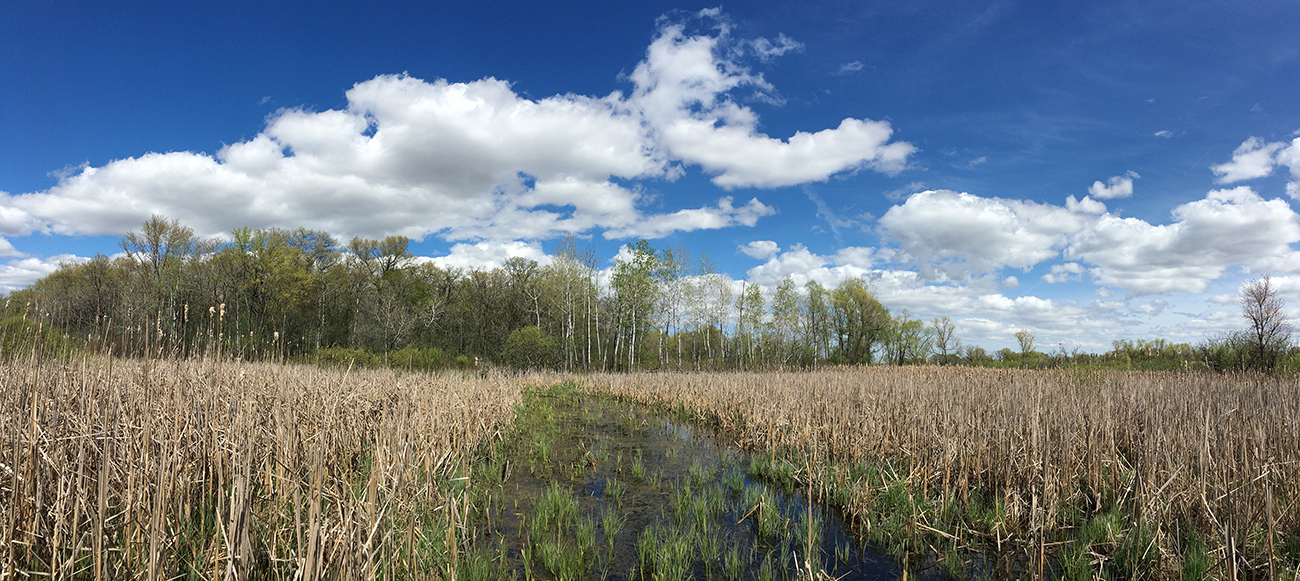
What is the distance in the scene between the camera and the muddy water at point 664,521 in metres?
4.11

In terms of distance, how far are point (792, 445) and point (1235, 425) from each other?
18.0ft

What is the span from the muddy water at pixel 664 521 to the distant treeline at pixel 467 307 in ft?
70.7

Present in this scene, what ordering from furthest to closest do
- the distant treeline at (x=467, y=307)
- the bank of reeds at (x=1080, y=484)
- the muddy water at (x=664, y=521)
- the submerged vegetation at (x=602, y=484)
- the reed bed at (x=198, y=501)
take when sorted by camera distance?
the distant treeline at (x=467, y=307)
the muddy water at (x=664, y=521)
the bank of reeds at (x=1080, y=484)
the submerged vegetation at (x=602, y=484)
the reed bed at (x=198, y=501)

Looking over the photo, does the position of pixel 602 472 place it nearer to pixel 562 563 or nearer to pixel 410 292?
pixel 562 563

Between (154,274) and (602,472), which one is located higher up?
(154,274)

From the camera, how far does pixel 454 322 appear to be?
39.2m

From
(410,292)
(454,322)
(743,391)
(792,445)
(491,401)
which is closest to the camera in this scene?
(792,445)

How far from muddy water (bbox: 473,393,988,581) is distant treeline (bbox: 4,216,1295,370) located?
21.6m

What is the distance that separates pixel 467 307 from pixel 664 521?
39.7 m

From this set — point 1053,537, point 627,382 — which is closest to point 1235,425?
point 1053,537

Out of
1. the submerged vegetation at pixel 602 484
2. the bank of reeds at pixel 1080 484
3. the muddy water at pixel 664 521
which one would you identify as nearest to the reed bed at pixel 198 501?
the submerged vegetation at pixel 602 484

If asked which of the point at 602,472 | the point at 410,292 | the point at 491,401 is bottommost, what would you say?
the point at 602,472

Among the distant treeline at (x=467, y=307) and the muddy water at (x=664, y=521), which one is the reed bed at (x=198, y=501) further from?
the distant treeline at (x=467, y=307)

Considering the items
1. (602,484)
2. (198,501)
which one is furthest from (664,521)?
(198,501)
